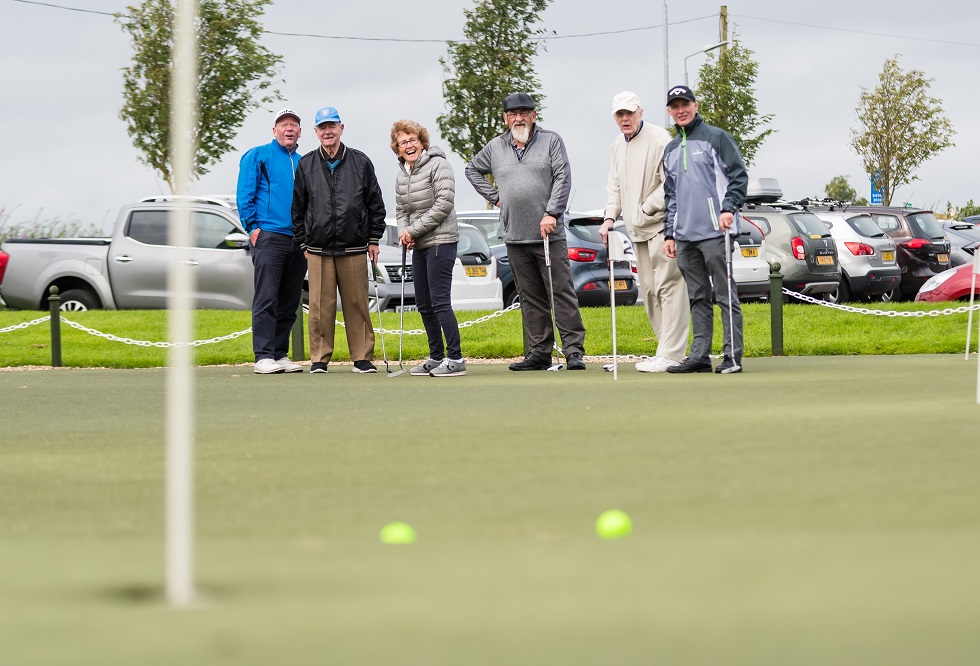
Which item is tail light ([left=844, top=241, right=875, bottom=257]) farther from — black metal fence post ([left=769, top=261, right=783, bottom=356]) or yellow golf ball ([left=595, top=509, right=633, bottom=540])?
yellow golf ball ([left=595, top=509, right=633, bottom=540])

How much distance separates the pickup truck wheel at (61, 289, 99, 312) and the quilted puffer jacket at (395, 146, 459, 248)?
874cm

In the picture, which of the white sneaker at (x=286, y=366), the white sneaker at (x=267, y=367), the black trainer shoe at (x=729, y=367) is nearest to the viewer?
the black trainer shoe at (x=729, y=367)

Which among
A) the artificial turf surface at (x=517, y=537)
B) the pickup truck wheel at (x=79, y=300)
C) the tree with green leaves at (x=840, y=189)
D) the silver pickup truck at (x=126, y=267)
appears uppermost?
the tree with green leaves at (x=840, y=189)

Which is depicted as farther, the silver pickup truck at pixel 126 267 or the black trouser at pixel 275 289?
the silver pickup truck at pixel 126 267

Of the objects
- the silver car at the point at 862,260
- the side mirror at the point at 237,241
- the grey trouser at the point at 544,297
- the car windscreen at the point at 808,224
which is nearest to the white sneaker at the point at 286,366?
the grey trouser at the point at 544,297

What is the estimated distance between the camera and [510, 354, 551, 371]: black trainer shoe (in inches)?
484

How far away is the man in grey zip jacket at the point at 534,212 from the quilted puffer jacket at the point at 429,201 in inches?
15.8

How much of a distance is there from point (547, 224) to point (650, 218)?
807 mm

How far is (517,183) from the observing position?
39.2 ft

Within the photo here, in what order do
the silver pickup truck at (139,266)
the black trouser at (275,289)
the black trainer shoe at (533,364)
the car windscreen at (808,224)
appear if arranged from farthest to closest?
1. the car windscreen at (808,224)
2. the silver pickup truck at (139,266)
3. the black trouser at (275,289)
4. the black trainer shoe at (533,364)

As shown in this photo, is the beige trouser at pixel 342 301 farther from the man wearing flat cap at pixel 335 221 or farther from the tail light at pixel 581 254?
the tail light at pixel 581 254

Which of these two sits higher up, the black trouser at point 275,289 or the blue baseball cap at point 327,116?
the blue baseball cap at point 327,116

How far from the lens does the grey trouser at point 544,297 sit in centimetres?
1207

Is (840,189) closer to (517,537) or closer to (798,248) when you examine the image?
(798,248)
